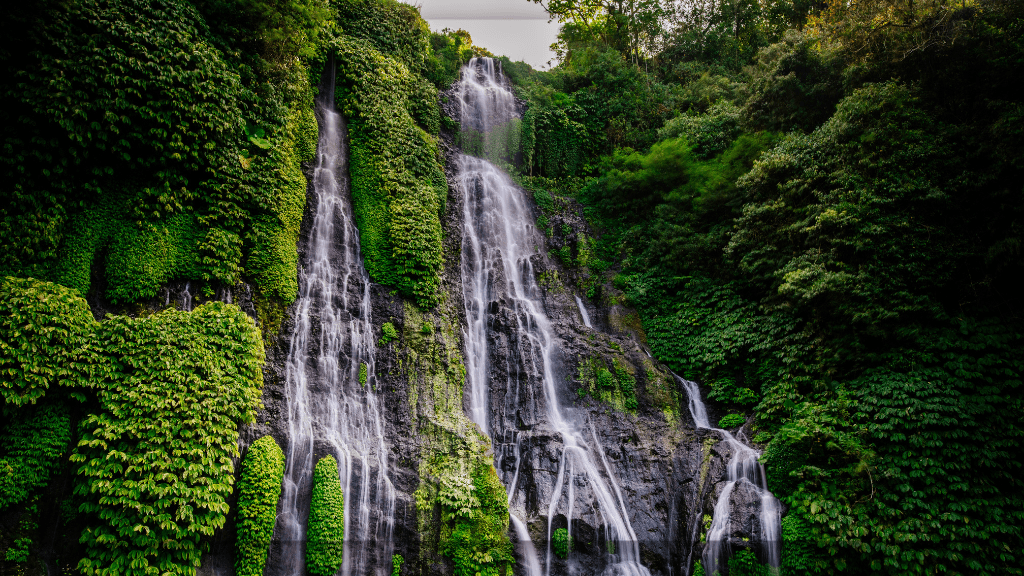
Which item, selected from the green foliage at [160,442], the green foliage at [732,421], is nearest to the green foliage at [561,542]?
the green foliage at [732,421]

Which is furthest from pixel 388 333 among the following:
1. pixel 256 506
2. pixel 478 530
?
pixel 478 530

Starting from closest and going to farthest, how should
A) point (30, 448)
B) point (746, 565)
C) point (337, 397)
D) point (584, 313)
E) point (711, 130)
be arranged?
point (30, 448) → point (746, 565) → point (337, 397) → point (584, 313) → point (711, 130)

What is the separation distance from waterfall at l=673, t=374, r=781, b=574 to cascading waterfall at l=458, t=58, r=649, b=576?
154cm

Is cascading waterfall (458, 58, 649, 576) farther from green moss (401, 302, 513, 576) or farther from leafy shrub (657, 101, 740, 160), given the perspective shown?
leafy shrub (657, 101, 740, 160)

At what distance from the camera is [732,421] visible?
439 inches

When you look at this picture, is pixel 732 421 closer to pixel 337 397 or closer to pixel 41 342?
pixel 337 397

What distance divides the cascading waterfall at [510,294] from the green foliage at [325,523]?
363 centimetres

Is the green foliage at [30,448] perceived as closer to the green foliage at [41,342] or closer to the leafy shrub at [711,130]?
the green foliage at [41,342]

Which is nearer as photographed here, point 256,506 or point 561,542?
point 256,506

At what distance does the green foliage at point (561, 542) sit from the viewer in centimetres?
920

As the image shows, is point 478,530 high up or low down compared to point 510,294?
down

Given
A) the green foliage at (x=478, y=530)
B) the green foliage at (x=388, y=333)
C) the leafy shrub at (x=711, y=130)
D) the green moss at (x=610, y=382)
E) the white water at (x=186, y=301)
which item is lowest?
the green foliage at (x=478, y=530)

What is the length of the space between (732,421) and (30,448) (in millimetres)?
13952

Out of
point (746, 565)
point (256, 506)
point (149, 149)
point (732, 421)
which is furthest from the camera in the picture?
point (732, 421)
